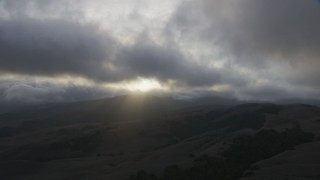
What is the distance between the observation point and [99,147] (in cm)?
15238

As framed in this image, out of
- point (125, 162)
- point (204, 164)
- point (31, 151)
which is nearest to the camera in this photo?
point (204, 164)

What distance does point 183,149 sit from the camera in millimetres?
114500

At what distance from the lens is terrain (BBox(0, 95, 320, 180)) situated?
72.7 meters

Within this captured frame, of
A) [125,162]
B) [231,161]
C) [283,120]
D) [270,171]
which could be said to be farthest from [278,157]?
[283,120]

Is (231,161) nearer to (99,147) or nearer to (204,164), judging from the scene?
(204,164)

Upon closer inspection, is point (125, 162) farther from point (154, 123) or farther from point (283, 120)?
point (154, 123)

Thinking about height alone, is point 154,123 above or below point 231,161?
above

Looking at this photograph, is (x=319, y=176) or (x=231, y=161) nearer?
(x=319, y=176)

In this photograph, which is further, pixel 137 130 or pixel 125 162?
pixel 137 130

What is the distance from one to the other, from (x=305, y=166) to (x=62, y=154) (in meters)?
97.8

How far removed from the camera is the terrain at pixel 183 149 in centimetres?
7269

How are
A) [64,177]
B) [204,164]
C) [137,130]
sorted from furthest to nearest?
[137,130] → [64,177] → [204,164]

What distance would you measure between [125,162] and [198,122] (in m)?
83.3

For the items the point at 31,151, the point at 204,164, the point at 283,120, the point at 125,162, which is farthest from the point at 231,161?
the point at 31,151
